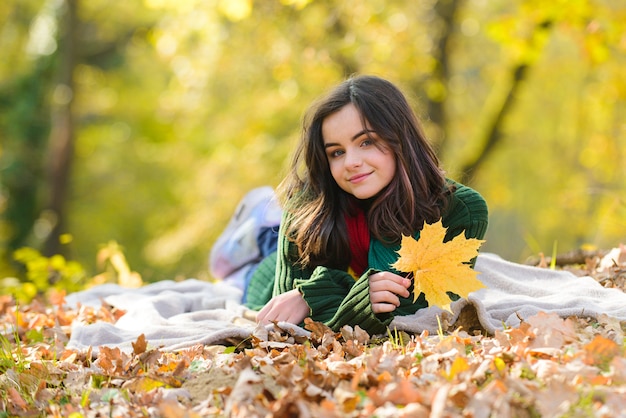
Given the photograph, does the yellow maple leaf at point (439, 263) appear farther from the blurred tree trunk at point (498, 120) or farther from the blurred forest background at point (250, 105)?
the blurred tree trunk at point (498, 120)

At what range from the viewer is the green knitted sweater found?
2.81 meters

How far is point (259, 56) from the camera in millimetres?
11039

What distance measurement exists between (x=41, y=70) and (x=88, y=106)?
12.3 ft

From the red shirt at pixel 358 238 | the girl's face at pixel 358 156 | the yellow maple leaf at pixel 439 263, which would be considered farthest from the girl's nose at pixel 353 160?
the yellow maple leaf at pixel 439 263

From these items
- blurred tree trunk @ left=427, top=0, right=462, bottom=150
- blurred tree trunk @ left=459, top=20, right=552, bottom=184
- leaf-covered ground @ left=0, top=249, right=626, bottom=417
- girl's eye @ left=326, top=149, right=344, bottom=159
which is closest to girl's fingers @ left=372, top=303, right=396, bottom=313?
leaf-covered ground @ left=0, top=249, right=626, bottom=417

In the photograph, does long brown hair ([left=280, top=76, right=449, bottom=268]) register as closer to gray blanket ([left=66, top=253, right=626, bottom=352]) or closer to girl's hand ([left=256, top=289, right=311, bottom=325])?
girl's hand ([left=256, top=289, right=311, bottom=325])

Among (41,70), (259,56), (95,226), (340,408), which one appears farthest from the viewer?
(95,226)

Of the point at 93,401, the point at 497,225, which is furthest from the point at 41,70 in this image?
the point at 93,401

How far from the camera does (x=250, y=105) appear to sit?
1348cm

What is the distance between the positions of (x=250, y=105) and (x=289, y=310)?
1076 cm

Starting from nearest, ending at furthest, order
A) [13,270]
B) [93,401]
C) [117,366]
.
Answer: [93,401]
[117,366]
[13,270]

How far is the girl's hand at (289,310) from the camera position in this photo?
3033 millimetres

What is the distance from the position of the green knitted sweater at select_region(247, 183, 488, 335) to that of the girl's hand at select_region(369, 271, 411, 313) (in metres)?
0.03

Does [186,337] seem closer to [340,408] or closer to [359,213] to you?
[359,213]
